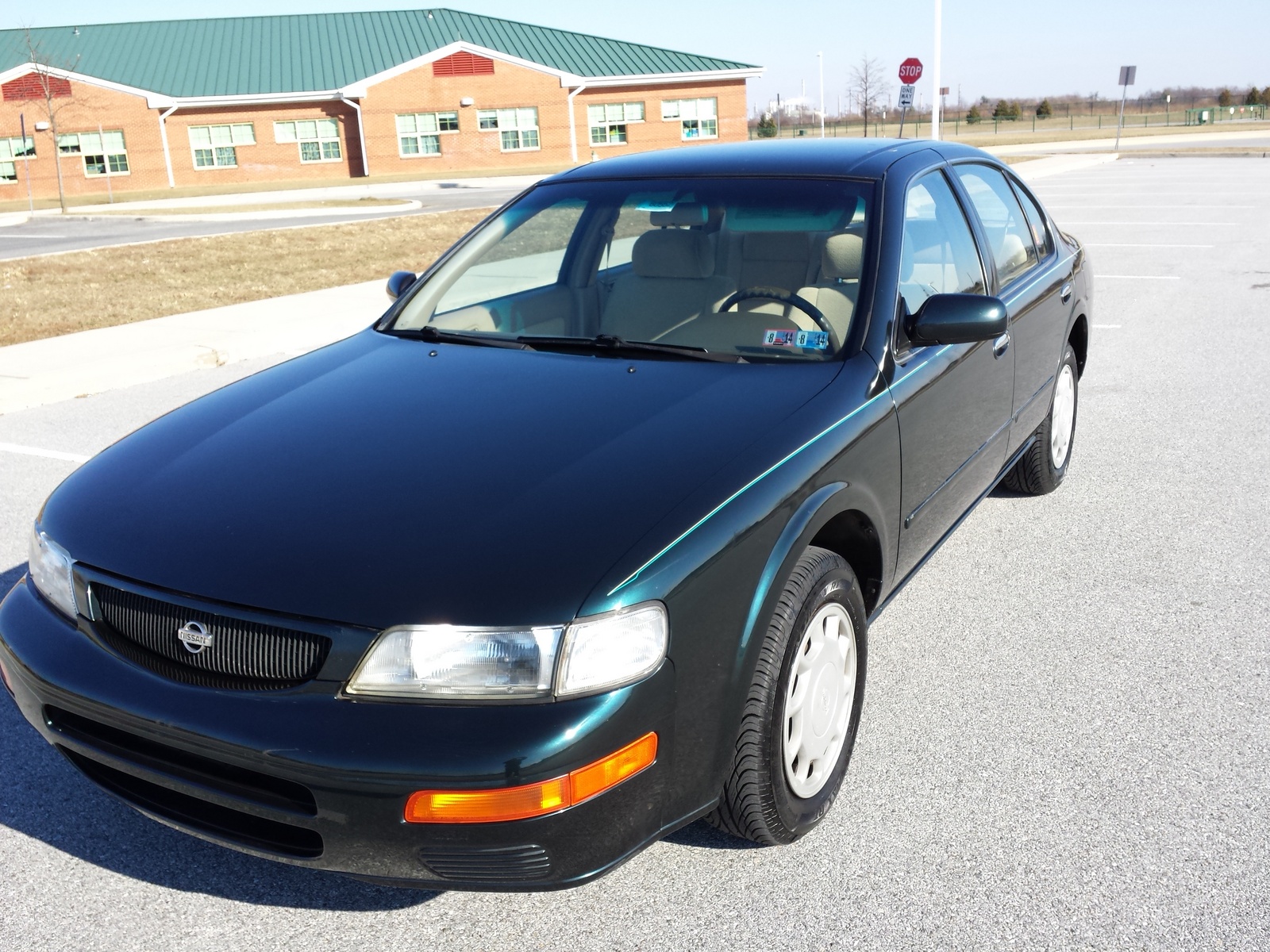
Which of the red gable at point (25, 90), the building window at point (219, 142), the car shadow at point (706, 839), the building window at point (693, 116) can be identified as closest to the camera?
the car shadow at point (706, 839)

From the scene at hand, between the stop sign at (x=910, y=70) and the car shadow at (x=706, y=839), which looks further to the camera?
the stop sign at (x=910, y=70)

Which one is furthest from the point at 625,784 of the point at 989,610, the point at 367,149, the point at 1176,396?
the point at 367,149

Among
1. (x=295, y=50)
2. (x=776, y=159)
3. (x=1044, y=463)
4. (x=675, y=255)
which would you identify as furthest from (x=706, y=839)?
(x=295, y=50)

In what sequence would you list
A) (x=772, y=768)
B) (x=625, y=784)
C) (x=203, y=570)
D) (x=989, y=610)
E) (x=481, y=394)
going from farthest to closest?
1. (x=989, y=610)
2. (x=481, y=394)
3. (x=772, y=768)
4. (x=203, y=570)
5. (x=625, y=784)

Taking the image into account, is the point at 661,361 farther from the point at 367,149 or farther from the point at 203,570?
the point at 367,149

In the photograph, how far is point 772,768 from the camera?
2.54 metres

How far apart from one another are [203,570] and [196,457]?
638 millimetres

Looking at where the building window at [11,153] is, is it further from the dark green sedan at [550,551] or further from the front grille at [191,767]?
the front grille at [191,767]

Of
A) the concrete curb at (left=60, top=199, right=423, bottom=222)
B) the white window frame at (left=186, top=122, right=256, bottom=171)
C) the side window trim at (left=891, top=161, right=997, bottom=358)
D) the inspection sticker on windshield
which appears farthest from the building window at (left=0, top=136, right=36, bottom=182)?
the inspection sticker on windshield

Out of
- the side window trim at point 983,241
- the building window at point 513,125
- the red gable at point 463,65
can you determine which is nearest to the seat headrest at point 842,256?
the side window trim at point 983,241

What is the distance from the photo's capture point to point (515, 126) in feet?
153

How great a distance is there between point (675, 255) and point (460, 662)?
1904mm

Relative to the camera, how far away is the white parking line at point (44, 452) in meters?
6.20

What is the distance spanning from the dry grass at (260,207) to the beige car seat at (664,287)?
907 inches
